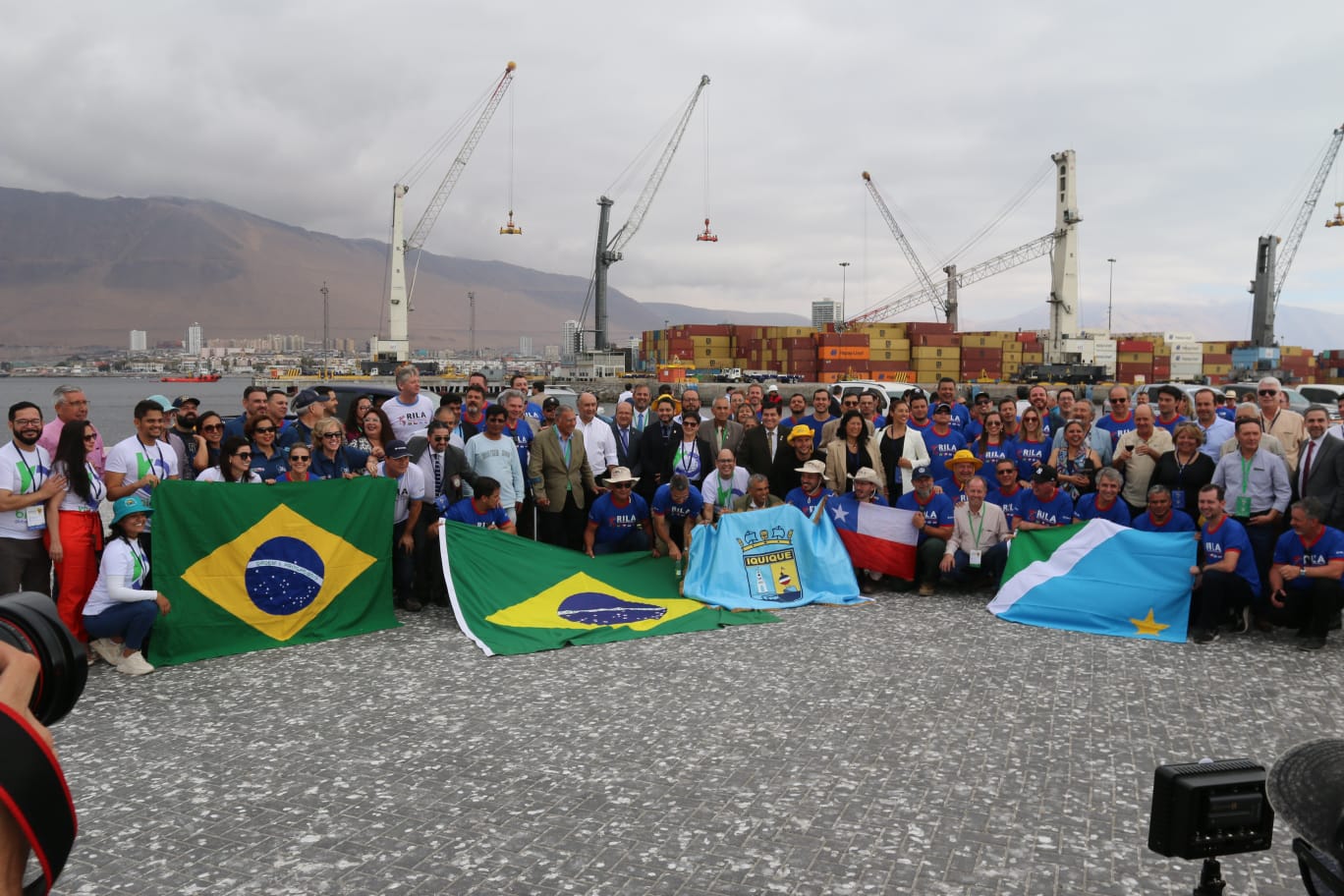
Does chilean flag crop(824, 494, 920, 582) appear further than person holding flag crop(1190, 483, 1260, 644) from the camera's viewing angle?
Yes

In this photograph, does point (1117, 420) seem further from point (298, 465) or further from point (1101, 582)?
point (298, 465)

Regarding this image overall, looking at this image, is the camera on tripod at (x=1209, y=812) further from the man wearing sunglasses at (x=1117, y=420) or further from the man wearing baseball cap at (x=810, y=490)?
the man wearing sunglasses at (x=1117, y=420)

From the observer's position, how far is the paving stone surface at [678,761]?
3.94 meters

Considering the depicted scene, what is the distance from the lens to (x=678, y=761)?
5.08m

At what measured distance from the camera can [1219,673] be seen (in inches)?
267

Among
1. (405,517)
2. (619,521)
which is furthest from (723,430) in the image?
(405,517)

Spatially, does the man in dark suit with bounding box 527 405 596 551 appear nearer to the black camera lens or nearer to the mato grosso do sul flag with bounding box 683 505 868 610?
the mato grosso do sul flag with bounding box 683 505 868 610

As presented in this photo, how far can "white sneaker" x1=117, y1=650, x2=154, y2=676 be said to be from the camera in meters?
6.72

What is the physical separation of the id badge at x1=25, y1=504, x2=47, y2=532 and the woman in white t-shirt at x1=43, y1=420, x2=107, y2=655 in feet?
0.21

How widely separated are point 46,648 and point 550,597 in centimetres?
658

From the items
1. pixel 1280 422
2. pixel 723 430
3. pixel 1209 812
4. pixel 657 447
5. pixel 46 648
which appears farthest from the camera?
pixel 723 430

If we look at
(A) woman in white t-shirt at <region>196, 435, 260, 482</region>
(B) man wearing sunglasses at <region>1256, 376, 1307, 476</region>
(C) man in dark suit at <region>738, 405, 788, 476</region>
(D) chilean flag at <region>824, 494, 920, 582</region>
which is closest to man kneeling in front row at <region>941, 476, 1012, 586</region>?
(D) chilean flag at <region>824, 494, 920, 582</region>

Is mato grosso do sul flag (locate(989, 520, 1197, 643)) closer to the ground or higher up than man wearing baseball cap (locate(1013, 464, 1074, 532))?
closer to the ground

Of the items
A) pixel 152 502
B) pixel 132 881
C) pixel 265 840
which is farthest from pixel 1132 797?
pixel 152 502
